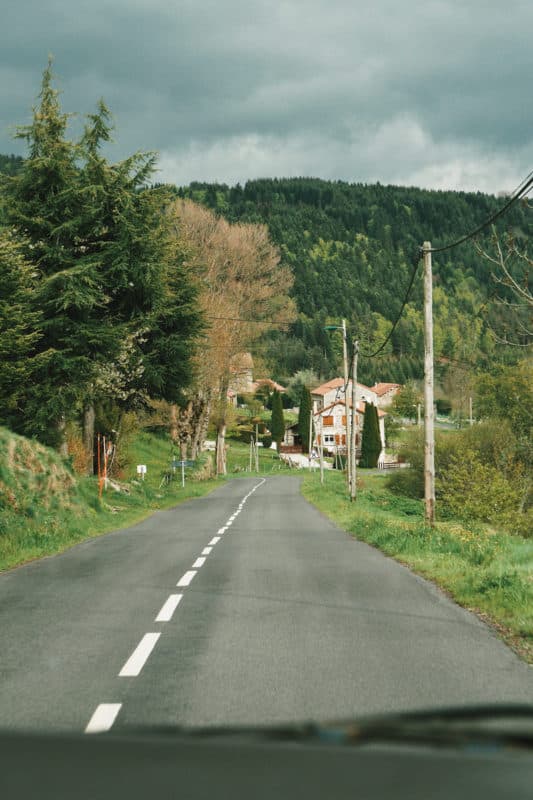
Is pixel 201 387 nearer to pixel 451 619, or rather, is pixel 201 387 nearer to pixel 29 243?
pixel 29 243

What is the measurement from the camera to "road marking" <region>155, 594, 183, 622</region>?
24.6ft

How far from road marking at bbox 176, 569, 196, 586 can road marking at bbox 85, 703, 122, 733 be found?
533cm

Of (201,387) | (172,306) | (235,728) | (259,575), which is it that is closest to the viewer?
(235,728)

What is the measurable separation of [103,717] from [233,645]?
205 cm

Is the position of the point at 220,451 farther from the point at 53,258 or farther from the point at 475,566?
the point at 475,566

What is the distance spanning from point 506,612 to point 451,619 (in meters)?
0.59

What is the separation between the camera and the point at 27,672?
17.7 ft

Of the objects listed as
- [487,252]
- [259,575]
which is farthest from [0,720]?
[487,252]

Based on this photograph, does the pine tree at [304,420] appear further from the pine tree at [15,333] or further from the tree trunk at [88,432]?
the pine tree at [15,333]

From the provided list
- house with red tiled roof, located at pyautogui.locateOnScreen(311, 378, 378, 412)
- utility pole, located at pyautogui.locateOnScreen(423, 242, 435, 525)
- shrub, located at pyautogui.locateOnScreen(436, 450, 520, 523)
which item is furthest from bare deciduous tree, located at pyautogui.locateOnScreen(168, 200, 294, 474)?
house with red tiled roof, located at pyautogui.locateOnScreen(311, 378, 378, 412)

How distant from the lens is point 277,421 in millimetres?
107812

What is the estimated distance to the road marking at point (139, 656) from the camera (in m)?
5.40

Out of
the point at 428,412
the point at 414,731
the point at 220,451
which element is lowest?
the point at 220,451

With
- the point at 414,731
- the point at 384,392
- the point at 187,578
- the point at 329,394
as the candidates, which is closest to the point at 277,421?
the point at 329,394
